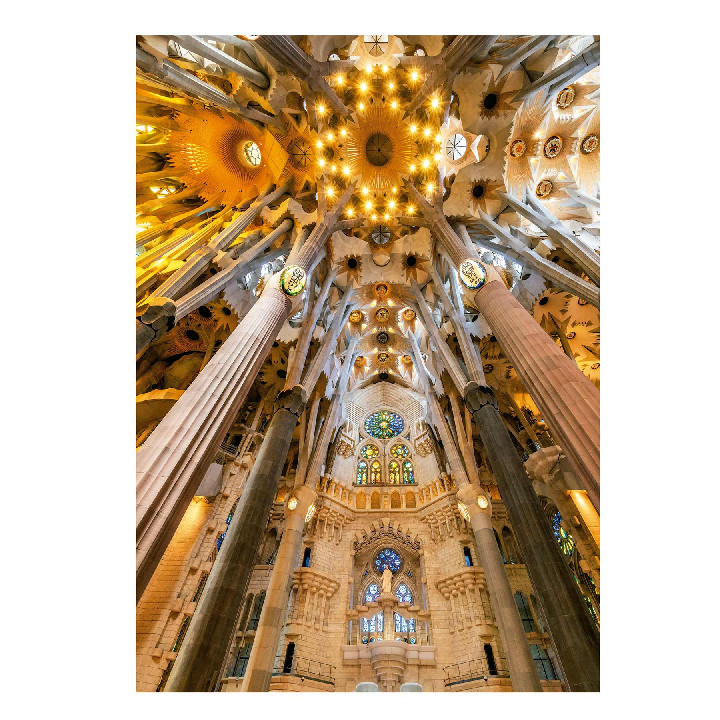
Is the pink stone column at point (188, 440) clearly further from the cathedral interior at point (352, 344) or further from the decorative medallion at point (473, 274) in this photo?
the decorative medallion at point (473, 274)

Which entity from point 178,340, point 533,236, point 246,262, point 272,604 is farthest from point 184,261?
point 533,236

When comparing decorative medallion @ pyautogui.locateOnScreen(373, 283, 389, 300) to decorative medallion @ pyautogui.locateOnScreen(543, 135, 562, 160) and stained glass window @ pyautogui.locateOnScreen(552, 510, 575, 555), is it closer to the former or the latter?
decorative medallion @ pyautogui.locateOnScreen(543, 135, 562, 160)

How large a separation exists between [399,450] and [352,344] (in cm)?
659

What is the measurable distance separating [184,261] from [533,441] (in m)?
14.4

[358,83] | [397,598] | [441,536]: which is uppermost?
[358,83]

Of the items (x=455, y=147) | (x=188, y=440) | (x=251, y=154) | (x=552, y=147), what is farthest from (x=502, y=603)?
(x=251, y=154)

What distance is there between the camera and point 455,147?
13281mm

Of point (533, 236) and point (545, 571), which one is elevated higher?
point (533, 236)

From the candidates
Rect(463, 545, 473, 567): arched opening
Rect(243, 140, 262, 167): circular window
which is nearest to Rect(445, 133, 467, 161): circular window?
Rect(243, 140, 262, 167): circular window

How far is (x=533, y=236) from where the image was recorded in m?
11.7

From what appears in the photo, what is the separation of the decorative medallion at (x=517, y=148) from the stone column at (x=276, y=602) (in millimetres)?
13988

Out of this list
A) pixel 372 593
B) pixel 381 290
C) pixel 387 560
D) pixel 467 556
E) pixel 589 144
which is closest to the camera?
pixel 589 144

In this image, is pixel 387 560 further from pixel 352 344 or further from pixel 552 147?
pixel 552 147
